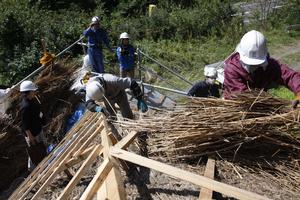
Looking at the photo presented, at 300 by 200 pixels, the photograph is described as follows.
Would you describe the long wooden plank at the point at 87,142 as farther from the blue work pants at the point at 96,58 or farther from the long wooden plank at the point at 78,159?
the blue work pants at the point at 96,58

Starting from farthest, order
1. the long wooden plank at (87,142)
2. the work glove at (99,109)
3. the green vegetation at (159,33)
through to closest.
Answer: the green vegetation at (159,33) < the work glove at (99,109) < the long wooden plank at (87,142)

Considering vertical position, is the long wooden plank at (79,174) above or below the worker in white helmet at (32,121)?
above

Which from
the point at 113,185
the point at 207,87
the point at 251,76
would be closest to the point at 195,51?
the point at 207,87

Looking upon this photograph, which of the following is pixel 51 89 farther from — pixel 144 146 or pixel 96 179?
pixel 96 179

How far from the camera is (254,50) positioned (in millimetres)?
3512

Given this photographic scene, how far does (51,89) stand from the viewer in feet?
23.4

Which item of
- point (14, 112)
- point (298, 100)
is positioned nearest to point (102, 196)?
point (298, 100)

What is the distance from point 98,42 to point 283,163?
6.02 m

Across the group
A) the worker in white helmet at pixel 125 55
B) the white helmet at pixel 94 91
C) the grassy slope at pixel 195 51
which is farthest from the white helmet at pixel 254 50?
the grassy slope at pixel 195 51

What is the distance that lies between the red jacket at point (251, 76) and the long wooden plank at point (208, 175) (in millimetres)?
573

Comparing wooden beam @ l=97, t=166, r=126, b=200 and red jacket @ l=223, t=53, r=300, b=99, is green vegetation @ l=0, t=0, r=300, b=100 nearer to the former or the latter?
red jacket @ l=223, t=53, r=300, b=99

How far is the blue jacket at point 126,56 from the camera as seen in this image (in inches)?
325

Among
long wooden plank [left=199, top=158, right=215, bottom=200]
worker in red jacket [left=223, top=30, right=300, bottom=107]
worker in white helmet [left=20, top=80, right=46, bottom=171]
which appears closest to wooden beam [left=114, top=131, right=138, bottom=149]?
long wooden plank [left=199, top=158, right=215, bottom=200]

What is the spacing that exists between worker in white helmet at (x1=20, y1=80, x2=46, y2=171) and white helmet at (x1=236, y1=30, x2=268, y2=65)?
3.33 meters
